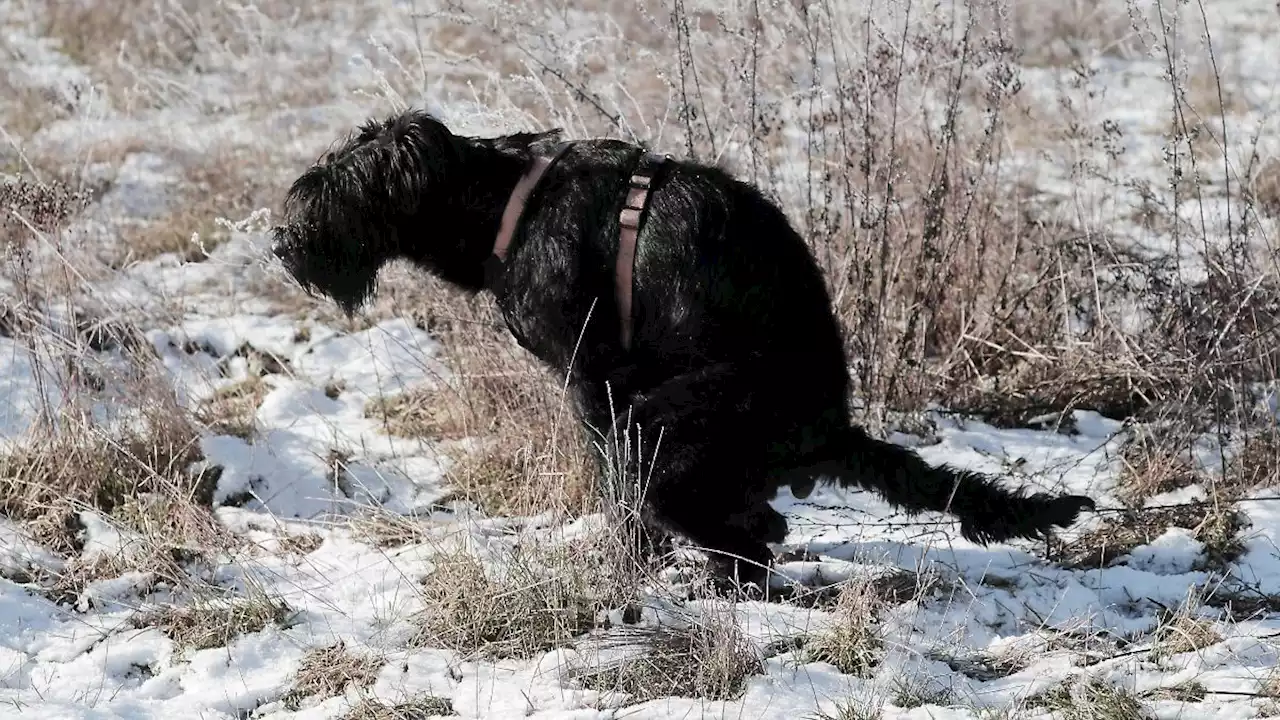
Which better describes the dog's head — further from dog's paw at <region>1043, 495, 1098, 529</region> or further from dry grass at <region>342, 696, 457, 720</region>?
dog's paw at <region>1043, 495, 1098, 529</region>

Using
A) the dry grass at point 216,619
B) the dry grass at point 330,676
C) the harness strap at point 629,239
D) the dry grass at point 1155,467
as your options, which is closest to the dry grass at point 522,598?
the dry grass at point 330,676

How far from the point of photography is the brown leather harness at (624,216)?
3.16 metres

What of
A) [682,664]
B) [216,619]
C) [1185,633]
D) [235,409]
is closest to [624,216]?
[682,664]

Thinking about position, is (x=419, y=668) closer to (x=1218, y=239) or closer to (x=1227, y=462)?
(x=1227, y=462)

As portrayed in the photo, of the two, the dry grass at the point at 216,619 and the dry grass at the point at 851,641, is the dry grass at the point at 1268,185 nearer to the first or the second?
the dry grass at the point at 851,641

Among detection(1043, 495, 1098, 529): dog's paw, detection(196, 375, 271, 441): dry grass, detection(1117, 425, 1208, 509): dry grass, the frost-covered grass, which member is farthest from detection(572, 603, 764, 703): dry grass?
detection(196, 375, 271, 441): dry grass

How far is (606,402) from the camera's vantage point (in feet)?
10.8

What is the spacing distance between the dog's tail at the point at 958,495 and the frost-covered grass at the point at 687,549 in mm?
217

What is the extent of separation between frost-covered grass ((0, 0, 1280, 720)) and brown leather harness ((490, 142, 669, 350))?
0.66 metres

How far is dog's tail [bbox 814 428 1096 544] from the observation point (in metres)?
3.09

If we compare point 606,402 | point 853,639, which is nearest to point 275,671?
point 606,402

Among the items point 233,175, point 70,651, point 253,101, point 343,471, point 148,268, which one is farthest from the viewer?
point 253,101

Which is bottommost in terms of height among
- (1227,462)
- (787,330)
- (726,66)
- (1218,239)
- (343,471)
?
(343,471)

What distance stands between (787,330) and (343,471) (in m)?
1.81
